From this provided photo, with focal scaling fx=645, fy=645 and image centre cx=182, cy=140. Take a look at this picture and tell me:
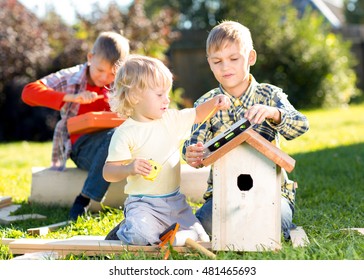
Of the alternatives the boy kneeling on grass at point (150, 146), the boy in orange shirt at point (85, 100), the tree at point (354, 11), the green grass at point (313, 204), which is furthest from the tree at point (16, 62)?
the tree at point (354, 11)

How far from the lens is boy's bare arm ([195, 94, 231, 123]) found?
336 cm

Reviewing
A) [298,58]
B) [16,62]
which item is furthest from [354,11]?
[16,62]

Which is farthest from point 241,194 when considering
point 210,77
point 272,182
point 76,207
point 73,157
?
point 210,77

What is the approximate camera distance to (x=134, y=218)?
10.8ft

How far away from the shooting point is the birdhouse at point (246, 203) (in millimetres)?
3082

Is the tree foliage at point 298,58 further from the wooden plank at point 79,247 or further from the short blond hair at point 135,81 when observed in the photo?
the wooden plank at point 79,247

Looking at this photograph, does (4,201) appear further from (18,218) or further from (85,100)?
(85,100)

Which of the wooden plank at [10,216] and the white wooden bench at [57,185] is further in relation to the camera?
the white wooden bench at [57,185]

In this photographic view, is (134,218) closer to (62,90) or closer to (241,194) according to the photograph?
(241,194)

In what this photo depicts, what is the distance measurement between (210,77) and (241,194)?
13310mm

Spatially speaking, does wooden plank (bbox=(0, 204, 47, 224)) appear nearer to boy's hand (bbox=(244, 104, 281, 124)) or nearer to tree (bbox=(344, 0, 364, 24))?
boy's hand (bbox=(244, 104, 281, 124))

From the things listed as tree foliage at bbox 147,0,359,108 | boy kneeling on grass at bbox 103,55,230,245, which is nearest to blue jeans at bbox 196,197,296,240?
boy kneeling on grass at bbox 103,55,230,245

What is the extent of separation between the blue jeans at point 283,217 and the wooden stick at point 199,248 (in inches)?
16.8

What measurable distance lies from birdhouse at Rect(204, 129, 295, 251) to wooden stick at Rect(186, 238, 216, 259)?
0.28ft
